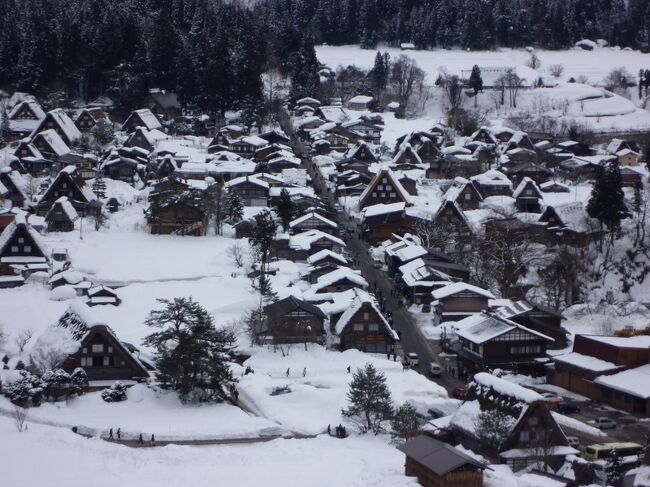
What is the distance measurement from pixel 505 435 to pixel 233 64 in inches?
1467

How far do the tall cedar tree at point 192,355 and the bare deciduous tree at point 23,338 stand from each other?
3951 millimetres

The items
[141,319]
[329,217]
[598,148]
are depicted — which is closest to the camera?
[141,319]

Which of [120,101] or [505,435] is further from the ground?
[120,101]

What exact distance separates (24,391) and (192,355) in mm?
4083

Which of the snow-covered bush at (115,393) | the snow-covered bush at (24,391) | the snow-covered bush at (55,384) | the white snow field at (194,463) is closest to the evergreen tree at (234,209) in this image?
the snow-covered bush at (115,393)

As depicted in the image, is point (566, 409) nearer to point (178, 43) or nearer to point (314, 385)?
point (314, 385)

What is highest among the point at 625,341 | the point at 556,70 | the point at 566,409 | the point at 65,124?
the point at 556,70

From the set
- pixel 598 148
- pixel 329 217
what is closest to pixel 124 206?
pixel 329 217

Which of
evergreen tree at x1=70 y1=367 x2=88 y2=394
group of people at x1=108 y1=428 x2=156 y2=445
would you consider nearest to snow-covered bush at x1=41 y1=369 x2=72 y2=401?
evergreen tree at x1=70 y1=367 x2=88 y2=394

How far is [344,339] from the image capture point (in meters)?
27.2

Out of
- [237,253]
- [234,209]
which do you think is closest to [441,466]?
[237,253]

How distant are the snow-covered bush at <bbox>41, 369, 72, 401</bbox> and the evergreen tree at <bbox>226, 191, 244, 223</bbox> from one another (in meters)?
15.8

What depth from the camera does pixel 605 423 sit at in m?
22.9

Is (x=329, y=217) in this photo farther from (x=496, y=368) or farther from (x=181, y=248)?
(x=496, y=368)
